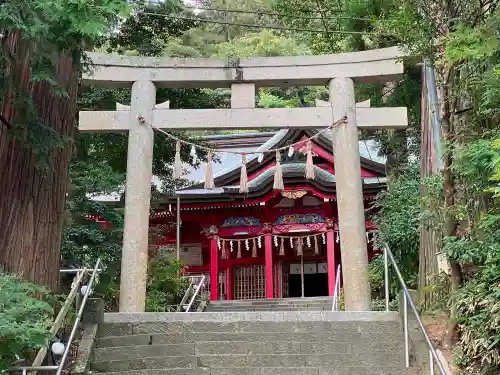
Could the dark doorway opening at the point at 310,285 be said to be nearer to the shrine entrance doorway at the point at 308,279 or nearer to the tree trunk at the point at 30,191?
the shrine entrance doorway at the point at 308,279

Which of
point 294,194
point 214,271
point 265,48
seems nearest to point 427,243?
point 294,194

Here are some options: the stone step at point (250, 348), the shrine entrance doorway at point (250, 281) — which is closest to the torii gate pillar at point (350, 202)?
the stone step at point (250, 348)

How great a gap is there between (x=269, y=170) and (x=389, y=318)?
8.34m

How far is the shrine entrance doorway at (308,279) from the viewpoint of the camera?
16938 mm

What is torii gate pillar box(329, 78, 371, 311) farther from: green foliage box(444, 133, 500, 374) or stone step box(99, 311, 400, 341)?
green foliage box(444, 133, 500, 374)

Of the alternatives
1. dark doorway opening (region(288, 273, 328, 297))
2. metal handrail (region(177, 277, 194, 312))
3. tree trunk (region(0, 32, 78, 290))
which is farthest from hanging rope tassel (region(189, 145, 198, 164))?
dark doorway opening (region(288, 273, 328, 297))

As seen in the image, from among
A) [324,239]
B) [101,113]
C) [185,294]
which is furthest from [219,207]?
[101,113]

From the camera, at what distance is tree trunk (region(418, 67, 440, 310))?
707cm

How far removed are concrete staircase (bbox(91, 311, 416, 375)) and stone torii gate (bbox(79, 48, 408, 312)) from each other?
299 centimetres

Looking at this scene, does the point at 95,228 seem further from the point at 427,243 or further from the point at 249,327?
the point at 427,243

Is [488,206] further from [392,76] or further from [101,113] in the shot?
[101,113]

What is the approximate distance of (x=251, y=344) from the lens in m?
6.35

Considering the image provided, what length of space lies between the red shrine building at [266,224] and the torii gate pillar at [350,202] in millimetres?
4067

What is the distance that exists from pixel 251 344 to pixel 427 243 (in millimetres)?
2735
